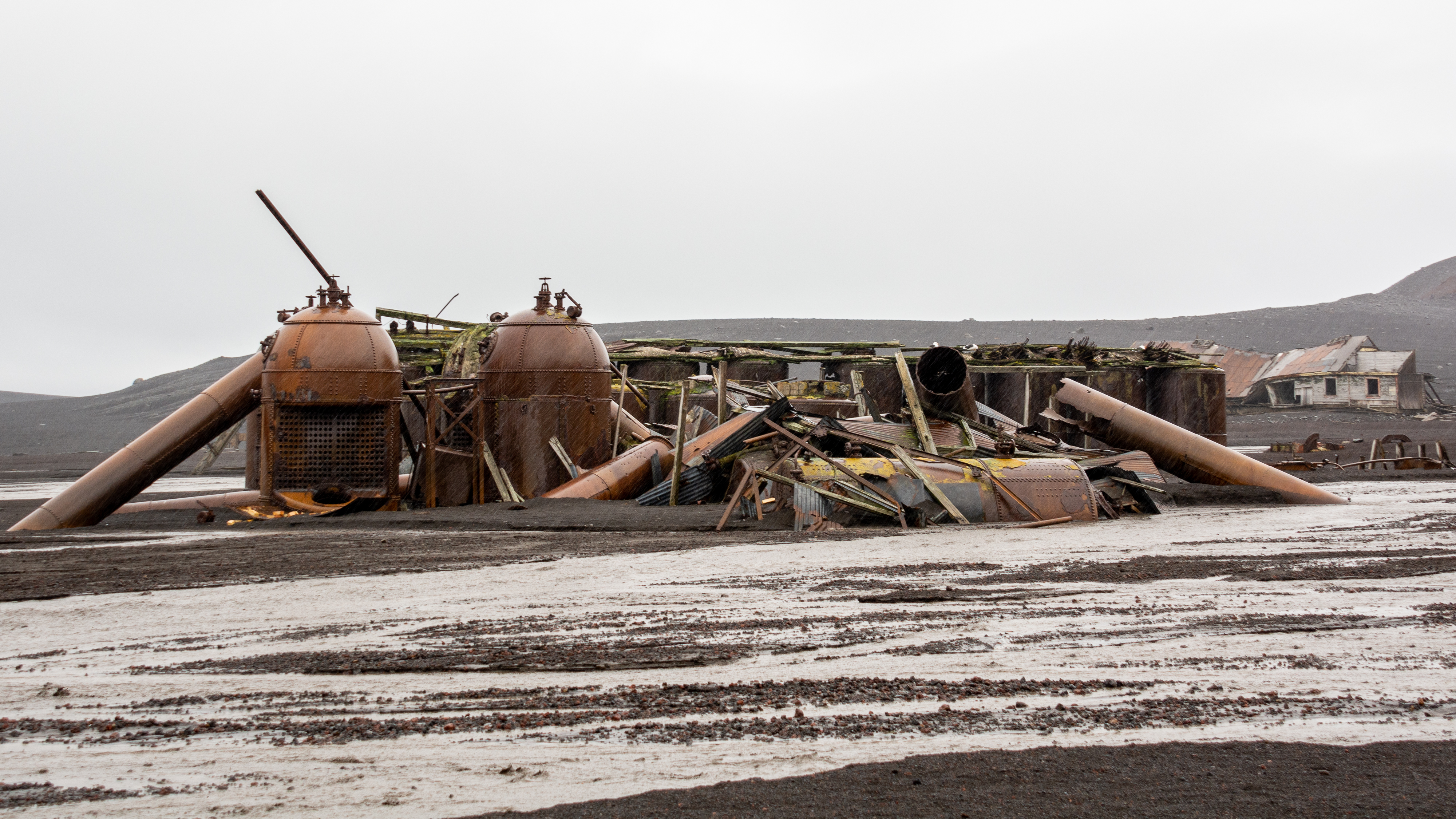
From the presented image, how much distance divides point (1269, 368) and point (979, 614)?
Result: 55356 mm

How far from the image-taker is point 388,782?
4.05 meters

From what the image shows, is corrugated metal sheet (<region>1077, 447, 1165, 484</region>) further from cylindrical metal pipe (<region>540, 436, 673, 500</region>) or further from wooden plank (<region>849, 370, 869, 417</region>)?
cylindrical metal pipe (<region>540, 436, 673, 500</region>)

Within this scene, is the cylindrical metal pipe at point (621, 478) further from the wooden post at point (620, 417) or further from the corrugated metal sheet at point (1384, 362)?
the corrugated metal sheet at point (1384, 362)

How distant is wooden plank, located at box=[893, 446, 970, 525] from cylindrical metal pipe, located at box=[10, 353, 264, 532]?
9083 millimetres

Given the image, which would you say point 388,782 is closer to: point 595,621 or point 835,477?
point 595,621

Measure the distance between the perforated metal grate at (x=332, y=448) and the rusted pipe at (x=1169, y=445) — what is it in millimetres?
10537

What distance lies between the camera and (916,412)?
580 inches

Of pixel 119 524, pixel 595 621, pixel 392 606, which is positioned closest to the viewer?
pixel 595 621

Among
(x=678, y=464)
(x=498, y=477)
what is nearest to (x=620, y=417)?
(x=498, y=477)

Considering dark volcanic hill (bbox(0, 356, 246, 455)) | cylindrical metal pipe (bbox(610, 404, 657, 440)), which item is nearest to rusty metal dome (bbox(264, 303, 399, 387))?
cylindrical metal pipe (bbox(610, 404, 657, 440))

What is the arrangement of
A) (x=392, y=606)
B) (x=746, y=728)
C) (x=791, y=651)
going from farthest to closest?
1. (x=392, y=606)
2. (x=791, y=651)
3. (x=746, y=728)

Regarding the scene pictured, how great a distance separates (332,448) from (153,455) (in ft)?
8.18

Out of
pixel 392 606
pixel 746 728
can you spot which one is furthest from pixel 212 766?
pixel 392 606

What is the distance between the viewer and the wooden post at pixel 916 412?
14.0 metres
